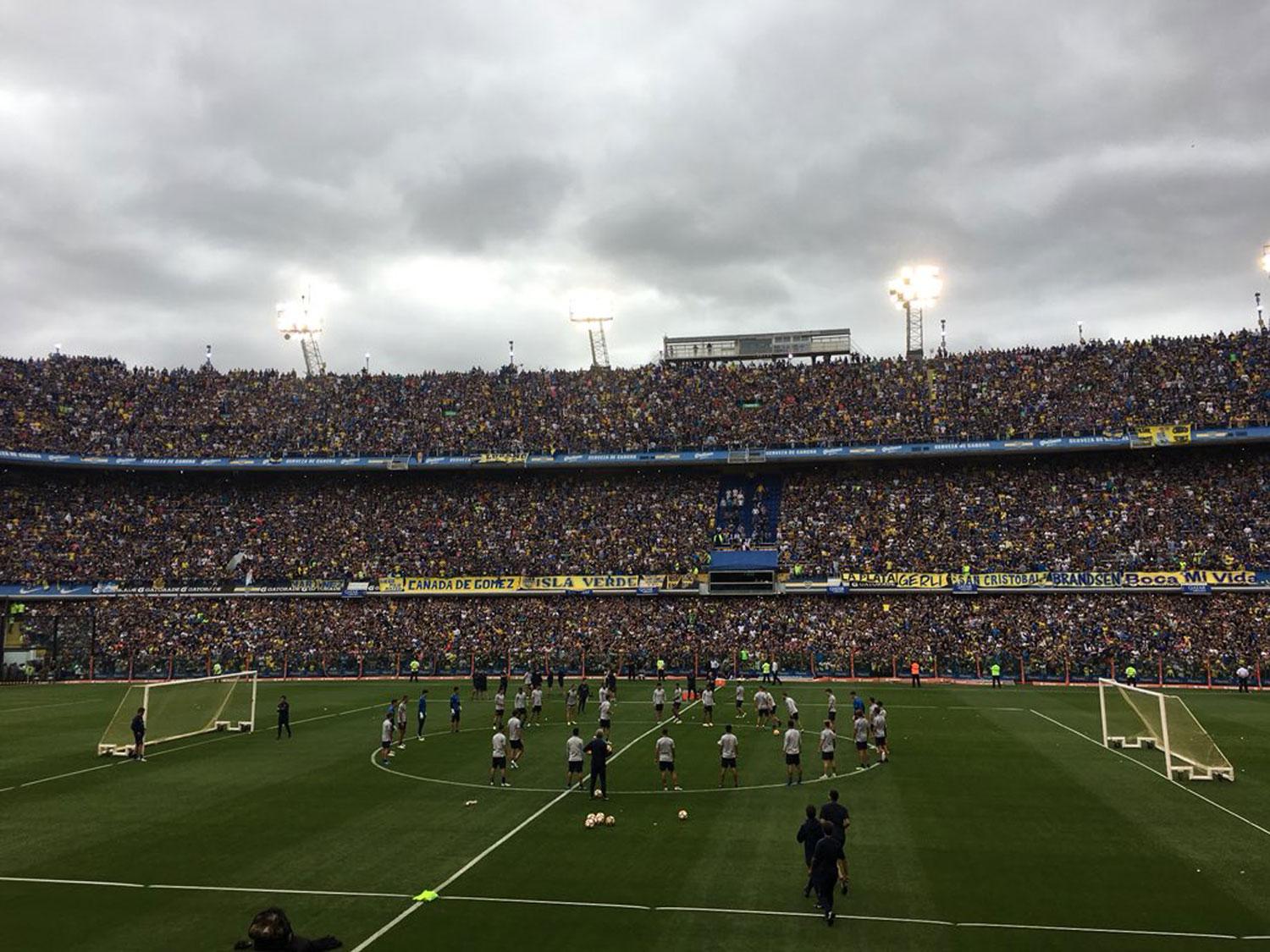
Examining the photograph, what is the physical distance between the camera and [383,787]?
74.7 ft

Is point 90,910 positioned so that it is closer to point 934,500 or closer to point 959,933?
point 959,933

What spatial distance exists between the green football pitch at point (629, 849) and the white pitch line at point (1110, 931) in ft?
0.15

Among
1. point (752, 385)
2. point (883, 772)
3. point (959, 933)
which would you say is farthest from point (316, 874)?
point (752, 385)

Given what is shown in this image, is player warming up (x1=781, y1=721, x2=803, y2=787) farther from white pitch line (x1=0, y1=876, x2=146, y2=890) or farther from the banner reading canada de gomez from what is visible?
the banner reading canada de gomez

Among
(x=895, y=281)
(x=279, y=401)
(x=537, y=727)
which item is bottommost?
(x=537, y=727)

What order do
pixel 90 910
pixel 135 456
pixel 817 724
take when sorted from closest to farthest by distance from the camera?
pixel 90 910 < pixel 817 724 < pixel 135 456

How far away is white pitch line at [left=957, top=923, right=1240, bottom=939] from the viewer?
12625 mm

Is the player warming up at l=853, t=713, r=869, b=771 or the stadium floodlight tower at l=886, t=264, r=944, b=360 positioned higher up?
the stadium floodlight tower at l=886, t=264, r=944, b=360

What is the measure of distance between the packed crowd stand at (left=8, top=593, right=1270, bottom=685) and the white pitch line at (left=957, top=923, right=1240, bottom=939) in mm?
34698

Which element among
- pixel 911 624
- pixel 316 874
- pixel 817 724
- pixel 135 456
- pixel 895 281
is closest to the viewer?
pixel 316 874

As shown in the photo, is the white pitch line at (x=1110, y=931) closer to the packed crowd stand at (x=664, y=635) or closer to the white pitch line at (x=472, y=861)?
the white pitch line at (x=472, y=861)

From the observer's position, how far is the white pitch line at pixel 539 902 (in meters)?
14.0

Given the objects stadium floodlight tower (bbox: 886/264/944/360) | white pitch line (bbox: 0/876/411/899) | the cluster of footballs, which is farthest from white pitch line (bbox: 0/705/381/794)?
stadium floodlight tower (bbox: 886/264/944/360)

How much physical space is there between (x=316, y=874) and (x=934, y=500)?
50.4m
